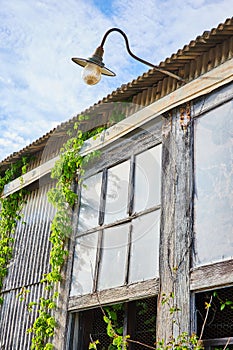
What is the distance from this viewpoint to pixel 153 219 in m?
7.79

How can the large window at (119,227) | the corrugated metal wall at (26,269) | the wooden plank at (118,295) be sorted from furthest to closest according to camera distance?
1. the corrugated metal wall at (26,269)
2. the large window at (119,227)
3. the wooden plank at (118,295)

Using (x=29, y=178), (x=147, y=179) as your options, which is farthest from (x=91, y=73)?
(x=29, y=178)

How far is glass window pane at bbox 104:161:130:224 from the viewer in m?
8.55

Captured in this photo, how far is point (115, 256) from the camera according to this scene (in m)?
8.25

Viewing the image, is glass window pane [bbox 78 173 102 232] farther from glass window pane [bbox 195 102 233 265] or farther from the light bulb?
the light bulb

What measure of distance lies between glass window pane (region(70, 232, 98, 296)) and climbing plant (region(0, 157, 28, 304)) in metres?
2.40

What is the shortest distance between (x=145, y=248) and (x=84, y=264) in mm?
1399

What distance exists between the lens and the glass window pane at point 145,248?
24.7 feet

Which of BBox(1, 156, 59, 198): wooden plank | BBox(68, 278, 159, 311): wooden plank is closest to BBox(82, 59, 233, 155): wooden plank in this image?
BBox(1, 156, 59, 198): wooden plank

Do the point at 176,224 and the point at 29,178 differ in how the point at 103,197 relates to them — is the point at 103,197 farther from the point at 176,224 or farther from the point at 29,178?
the point at 29,178

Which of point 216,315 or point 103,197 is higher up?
point 103,197

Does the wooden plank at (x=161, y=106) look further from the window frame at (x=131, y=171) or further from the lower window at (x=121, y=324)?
the lower window at (x=121, y=324)

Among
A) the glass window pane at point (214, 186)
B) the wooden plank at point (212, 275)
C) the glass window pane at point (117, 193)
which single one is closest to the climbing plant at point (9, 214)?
the glass window pane at point (117, 193)

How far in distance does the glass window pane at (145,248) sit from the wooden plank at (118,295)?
4.2 inches
